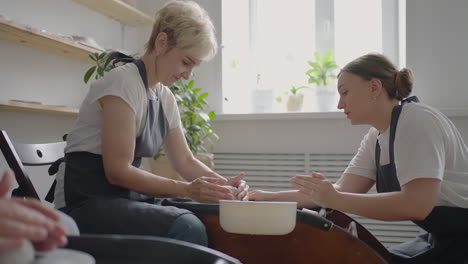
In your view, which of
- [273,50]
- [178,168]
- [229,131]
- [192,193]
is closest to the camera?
[192,193]

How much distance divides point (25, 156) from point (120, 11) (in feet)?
6.02

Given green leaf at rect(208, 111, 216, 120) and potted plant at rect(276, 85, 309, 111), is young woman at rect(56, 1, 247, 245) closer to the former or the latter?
green leaf at rect(208, 111, 216, 120)

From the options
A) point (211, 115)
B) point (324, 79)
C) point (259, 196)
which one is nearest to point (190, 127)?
point (211, 115)

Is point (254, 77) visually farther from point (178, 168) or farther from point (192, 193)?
point (192, 193)

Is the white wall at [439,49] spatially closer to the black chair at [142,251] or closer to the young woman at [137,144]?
the young woman at [137,144]

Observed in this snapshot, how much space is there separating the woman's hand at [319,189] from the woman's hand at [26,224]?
991mm

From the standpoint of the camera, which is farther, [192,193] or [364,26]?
[364,26]

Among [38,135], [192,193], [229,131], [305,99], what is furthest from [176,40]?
[305,99]

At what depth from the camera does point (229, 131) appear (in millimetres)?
3258

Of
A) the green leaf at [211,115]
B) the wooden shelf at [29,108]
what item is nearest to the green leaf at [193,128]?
the green leaf at [211,115]

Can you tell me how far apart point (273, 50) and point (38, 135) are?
1788 millimetres

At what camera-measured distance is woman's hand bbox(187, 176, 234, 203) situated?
4.27 feet

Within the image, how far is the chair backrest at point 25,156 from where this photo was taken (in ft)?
4.27

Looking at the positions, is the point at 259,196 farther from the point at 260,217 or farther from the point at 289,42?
the point at 289,42
